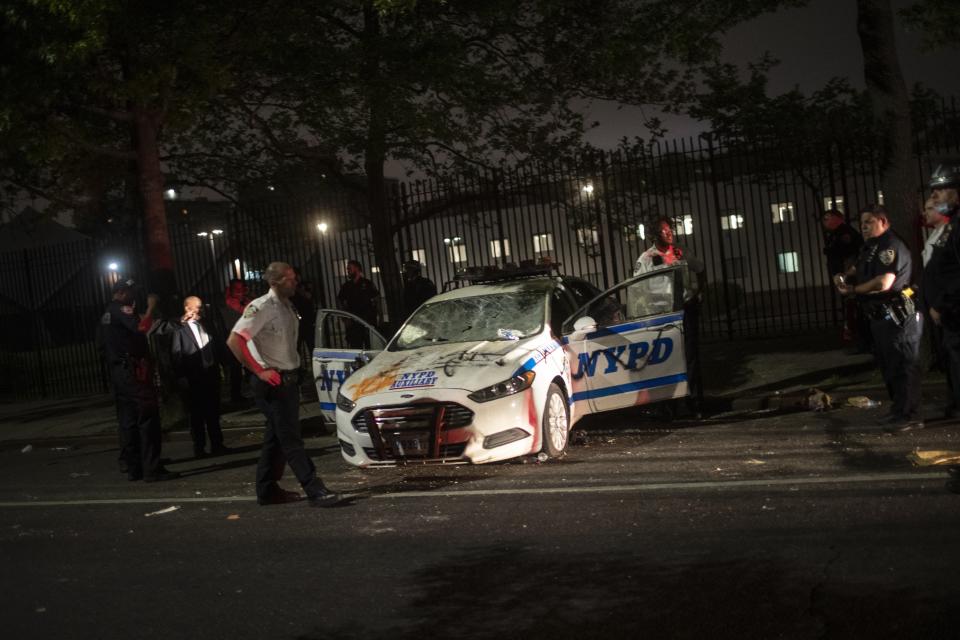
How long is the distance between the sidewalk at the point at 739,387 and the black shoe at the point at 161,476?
2.59 meters

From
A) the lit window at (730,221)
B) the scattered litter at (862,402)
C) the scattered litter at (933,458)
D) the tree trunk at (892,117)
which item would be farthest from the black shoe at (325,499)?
the lit window at (730,221)

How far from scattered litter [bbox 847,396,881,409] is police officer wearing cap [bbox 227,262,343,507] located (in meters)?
5.05

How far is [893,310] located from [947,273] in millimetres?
1374

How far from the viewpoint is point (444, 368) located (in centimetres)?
798

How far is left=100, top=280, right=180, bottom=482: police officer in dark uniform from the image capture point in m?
9.25

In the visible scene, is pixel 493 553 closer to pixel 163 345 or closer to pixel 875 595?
pixel 875 595

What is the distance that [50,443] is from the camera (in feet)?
45.2

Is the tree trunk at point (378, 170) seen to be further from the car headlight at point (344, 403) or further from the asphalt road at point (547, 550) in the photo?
the asphalt road at point (547, 550)

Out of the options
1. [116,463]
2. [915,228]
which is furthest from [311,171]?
[915,228]

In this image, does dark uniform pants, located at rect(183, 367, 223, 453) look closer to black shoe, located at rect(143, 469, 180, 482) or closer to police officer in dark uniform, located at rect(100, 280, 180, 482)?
police officer in dark uniform, located at rect(100, 280, 180, 482)

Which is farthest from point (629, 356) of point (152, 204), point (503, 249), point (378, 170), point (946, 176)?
point (378, 170)

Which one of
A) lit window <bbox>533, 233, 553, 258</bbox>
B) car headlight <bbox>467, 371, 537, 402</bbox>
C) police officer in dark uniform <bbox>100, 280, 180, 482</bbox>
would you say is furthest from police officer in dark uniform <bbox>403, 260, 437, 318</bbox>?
car headlight <bbox>467, 371, 537, 402</bbox>

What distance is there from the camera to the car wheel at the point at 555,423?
8016 millimetres

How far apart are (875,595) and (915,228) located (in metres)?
7.21
